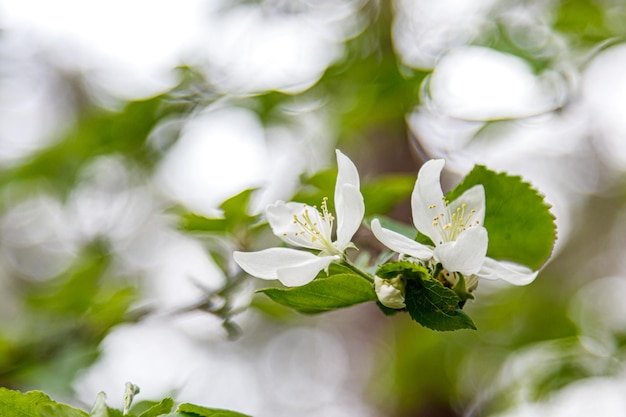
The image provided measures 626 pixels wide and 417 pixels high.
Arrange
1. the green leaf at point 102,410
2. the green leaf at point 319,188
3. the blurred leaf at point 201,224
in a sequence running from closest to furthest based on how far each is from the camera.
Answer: the green leaf at point 102,410 → the green leaf at point 319,188 → the blurred leaf at point 201,224

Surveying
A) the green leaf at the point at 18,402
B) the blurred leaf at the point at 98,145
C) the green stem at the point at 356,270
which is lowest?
the blurred leaf at the point at 98,145

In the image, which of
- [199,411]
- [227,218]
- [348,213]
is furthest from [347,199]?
[227,218]

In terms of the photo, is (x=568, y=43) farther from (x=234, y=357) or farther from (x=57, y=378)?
(x=234, y=357)

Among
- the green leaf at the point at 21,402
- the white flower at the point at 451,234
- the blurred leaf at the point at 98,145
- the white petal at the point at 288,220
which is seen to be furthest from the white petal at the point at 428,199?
the blurred leaf at the point at 98,145

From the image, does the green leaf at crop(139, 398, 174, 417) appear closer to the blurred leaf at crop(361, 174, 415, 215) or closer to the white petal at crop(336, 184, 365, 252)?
the white petal at crop(336, 184, 365, 252)

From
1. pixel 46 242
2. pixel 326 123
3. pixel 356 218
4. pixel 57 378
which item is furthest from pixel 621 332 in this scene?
pixel 46 242

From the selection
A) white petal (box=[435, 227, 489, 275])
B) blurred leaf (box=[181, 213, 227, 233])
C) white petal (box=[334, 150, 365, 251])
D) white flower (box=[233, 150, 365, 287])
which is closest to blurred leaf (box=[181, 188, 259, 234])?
blurred leaf (box=[181, 213, 227, 233])

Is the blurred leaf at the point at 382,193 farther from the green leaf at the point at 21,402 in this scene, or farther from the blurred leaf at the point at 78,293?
the blurred leaf at the point at 78,293
